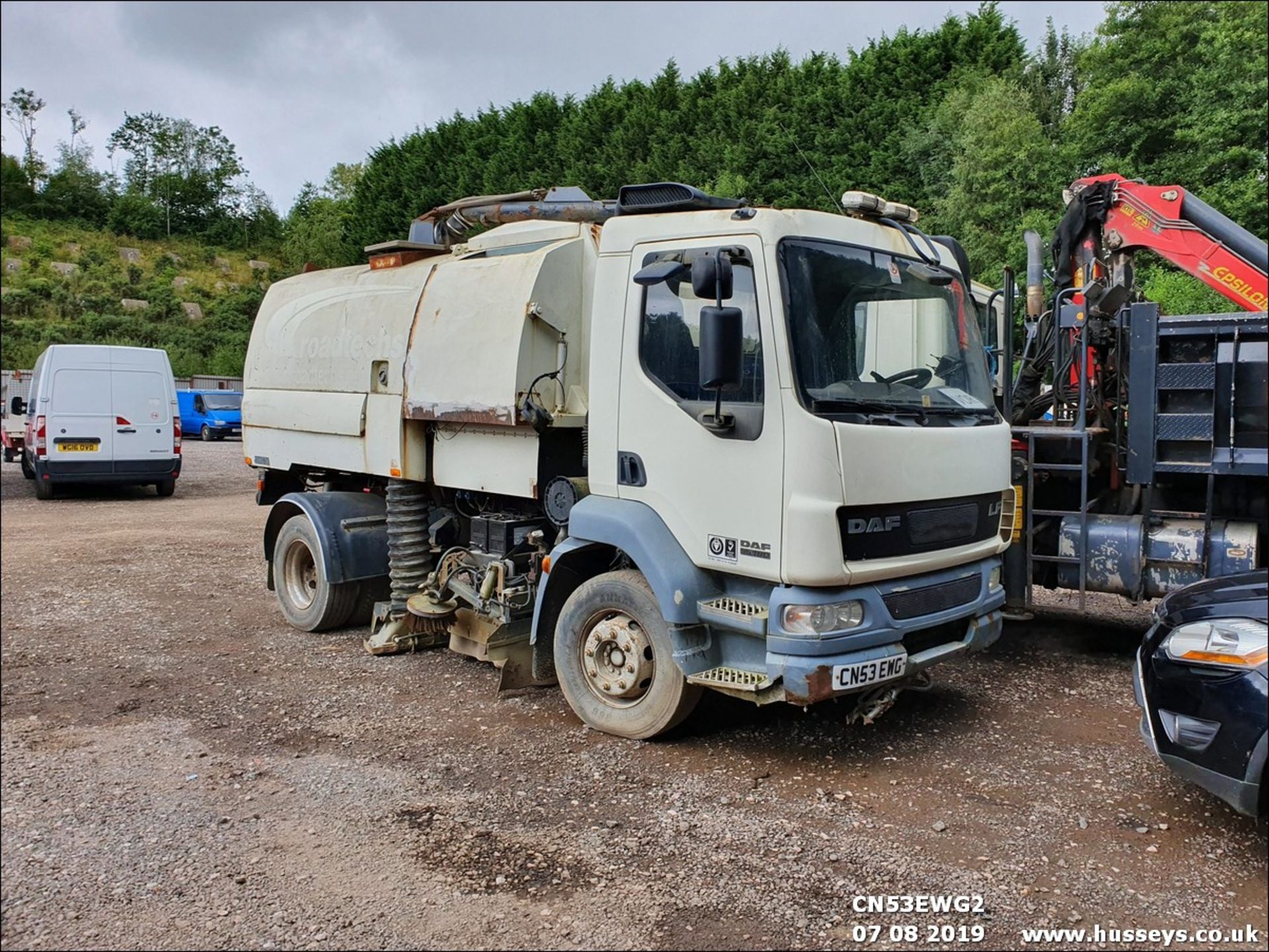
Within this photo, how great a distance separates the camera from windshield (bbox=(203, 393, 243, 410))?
24062 mm

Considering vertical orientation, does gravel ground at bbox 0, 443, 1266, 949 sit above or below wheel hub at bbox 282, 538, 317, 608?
below

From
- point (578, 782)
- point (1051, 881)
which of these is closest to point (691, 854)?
point (578, 782)

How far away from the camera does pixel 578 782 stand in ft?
15.0

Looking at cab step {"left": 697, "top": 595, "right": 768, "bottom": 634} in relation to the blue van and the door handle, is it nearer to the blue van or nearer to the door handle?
the door handle

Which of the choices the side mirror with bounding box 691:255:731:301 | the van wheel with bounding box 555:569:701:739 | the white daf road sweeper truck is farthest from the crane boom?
the van wheel with bounding box 555:569:701:739

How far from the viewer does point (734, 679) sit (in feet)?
14.8

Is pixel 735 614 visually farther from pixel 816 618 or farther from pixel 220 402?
pixel 220 402

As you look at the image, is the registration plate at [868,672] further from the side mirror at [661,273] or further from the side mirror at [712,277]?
the side mirror at [661,273]

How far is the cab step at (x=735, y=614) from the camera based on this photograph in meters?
4.46

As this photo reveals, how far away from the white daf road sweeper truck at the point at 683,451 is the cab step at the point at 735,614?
1cm

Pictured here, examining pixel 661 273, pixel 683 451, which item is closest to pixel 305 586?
pixel 683 451

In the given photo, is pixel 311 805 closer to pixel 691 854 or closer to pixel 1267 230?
pixel 691 854

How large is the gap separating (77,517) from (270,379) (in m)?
3.38

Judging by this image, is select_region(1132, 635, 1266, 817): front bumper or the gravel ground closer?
the gravel ground
